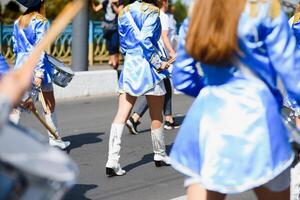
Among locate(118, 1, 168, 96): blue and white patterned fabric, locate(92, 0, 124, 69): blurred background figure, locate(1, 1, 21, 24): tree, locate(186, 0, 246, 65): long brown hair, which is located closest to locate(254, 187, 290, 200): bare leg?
locate(186, 0, 246, 65): long brown hair

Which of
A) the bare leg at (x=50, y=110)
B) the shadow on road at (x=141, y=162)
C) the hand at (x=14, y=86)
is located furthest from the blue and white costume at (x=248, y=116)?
the bare leg at (x=50, y=110)

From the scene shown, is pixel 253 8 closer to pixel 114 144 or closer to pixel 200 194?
pixel 200 194

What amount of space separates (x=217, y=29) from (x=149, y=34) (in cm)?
Answer: 314

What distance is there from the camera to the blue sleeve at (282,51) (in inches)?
119

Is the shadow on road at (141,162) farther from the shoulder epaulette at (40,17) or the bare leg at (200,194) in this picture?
the bare leg at (200,194)

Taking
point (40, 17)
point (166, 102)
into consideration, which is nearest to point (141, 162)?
A: point (40, 17)

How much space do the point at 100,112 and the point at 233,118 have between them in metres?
7.62

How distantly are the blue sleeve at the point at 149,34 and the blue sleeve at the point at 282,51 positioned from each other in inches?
121

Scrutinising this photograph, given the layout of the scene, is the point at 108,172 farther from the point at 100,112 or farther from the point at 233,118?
the point at 100,112

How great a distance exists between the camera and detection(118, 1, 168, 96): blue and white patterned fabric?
6.09 m

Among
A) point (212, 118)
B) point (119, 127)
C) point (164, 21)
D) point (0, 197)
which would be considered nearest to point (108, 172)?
point (119, 127)

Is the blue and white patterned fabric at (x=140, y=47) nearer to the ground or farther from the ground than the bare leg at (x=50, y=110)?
farther from the ground

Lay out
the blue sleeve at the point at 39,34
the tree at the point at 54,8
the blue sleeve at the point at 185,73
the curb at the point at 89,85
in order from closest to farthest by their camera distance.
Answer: the blue sleeve at the point at 185,73 → the blue sleeve at the point at 39,34 → the curb at the point at 89,85 → the tree at the point at 54,8

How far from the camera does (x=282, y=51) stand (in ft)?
9.91
